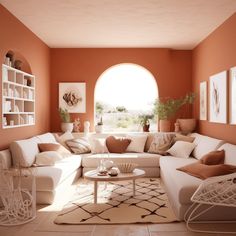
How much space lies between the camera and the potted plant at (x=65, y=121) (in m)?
7.30

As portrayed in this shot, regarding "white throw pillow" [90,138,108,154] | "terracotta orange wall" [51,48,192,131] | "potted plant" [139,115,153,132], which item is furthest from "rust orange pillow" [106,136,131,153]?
"terracotta orange wall" [51,48,192,131]

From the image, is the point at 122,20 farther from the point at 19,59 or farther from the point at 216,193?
the point at 216,193

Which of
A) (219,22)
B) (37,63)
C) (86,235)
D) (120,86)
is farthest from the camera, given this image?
(120,86)

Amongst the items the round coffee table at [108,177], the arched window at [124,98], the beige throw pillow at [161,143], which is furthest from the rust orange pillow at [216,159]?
the arched window at [124,98]

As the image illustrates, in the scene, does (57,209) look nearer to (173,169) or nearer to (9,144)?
(9,144)

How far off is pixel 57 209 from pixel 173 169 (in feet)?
5.77

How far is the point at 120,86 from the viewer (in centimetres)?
859

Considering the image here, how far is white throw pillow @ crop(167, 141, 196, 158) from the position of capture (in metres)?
6.11

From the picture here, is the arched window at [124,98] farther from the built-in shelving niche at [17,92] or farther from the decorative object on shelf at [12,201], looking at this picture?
the decorative object on shelf at [12,201]

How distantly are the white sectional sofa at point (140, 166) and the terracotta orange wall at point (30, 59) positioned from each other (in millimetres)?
286

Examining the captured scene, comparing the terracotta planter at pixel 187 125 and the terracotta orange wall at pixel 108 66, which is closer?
the terracotta planter at pixel 187 125

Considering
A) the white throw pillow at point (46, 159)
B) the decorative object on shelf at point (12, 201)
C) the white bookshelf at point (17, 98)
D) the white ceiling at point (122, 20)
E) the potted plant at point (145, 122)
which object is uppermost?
the white ceiling at point (122, 20)

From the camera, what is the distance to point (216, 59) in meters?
5.92

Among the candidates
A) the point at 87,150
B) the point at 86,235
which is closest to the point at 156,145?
the point at 87,150
